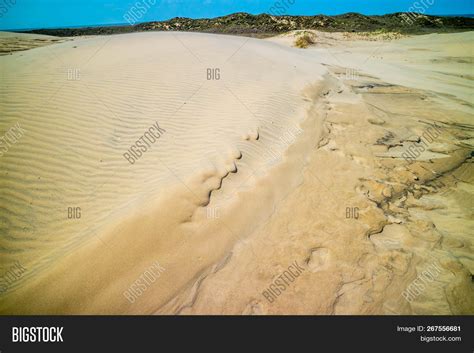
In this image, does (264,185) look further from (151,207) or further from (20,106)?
(20,106)

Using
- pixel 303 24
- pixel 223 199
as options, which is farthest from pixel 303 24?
pixel 223 199

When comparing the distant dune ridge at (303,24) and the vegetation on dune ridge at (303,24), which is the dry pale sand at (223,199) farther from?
the distant dune ridge at (303,24)

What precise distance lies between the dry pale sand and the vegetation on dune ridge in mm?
28032

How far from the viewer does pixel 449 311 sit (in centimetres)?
256

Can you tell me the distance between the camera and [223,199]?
401cm

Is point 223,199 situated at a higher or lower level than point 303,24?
lower

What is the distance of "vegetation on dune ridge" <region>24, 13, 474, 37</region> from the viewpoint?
32.3 m

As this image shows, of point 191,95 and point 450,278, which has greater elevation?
point 191,95

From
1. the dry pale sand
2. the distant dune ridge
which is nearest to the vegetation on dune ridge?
the distant dune ridge

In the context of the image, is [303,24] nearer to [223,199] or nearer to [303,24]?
[303,24]

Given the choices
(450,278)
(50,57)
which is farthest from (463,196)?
(50,57)

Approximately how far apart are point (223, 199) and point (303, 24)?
39.3 metres

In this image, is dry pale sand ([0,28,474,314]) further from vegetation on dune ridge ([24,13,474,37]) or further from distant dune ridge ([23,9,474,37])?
distant dune ridge ([23,9,474,37])

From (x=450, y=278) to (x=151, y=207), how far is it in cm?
363
